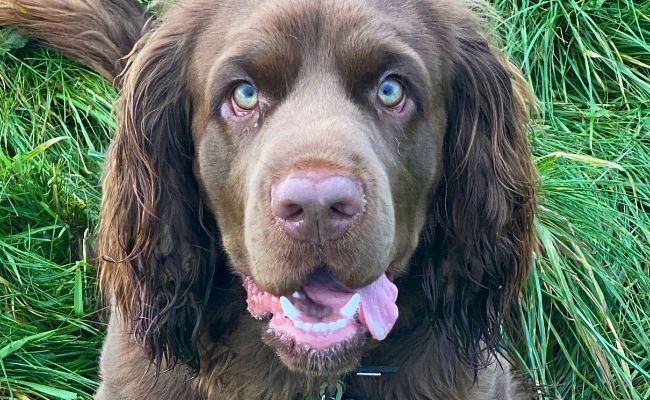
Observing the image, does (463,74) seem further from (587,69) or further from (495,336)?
(587,69)

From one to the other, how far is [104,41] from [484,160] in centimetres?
219

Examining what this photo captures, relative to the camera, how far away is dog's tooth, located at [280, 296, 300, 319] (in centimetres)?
247

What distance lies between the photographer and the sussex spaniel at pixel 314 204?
2307mm

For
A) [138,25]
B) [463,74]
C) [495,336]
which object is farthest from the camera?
[138,25]

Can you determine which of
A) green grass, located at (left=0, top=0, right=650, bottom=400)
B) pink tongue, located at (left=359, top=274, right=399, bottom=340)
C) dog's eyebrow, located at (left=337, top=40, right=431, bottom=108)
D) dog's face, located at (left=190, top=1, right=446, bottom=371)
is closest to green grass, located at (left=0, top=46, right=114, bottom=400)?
green grass, located at (left=0, top=0, right=650, bottom=400)

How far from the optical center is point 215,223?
9.21ft

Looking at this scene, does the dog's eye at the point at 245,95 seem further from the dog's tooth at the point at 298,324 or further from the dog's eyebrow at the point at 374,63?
the dog's tooth at the point at 298,324

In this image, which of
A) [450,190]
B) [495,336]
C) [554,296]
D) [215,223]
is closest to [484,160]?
[450,190]

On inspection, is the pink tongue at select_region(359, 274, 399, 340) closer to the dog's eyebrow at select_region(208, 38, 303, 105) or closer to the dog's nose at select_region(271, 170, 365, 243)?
the dog's nose at select_region(271, 170, 365, 243)

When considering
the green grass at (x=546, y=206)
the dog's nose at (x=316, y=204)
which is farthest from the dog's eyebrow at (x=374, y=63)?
the green grass at (x=546, y=206)

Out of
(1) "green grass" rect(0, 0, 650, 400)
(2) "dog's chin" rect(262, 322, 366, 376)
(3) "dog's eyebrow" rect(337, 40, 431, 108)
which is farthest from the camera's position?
(1) "green grass" rect(0, 0, 650, 400)

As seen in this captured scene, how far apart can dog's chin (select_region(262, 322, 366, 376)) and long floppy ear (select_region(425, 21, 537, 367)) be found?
19.1 inches

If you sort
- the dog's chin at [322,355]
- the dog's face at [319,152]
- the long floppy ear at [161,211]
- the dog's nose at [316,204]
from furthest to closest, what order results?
the long floppy ear at [161,211] → the dog's chin at [322,355] → the dog's face at [319,152] → the dog's nose at [316,204]

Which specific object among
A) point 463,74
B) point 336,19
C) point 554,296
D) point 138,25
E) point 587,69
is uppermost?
point 336,19
